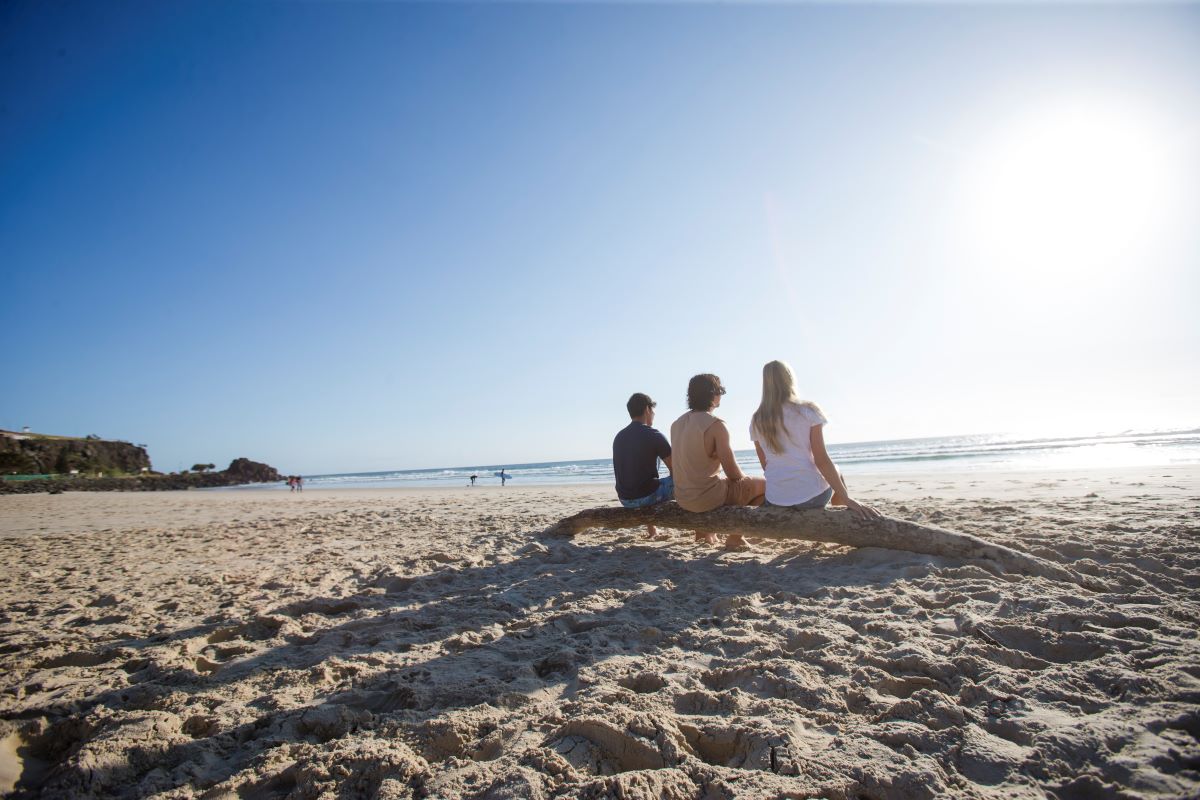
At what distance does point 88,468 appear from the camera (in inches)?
1626

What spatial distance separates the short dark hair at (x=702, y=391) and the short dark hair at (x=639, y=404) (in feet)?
2.23

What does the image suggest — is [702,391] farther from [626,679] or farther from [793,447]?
[626,679]

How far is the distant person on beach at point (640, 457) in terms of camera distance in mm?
5504

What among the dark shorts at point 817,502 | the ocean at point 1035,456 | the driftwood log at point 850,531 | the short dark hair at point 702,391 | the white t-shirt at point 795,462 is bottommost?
the ocean at point 1035,456

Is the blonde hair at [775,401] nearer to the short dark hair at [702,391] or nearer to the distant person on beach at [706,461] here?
the distant person on beach at [706,461]

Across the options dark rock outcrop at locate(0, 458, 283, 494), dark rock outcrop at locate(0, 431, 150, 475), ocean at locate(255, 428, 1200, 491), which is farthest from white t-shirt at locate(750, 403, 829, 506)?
dark rock outcrop at locate(0, 431, 150, 475)

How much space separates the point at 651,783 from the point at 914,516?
573 cm

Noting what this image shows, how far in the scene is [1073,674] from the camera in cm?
206

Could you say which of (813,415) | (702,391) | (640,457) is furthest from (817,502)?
(640,457)

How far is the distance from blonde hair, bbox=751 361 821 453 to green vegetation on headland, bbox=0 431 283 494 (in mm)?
34471

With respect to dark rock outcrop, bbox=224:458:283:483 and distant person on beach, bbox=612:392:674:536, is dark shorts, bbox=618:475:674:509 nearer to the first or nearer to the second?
distant person on beach, bbox=612:392:674:536

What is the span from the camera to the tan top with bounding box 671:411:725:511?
189 inches

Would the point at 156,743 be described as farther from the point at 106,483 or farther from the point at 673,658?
the point at 106,483

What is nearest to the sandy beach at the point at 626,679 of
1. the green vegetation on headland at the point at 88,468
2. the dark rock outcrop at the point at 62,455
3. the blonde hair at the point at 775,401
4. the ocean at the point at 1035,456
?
the blonde hair at the point at 775,401
